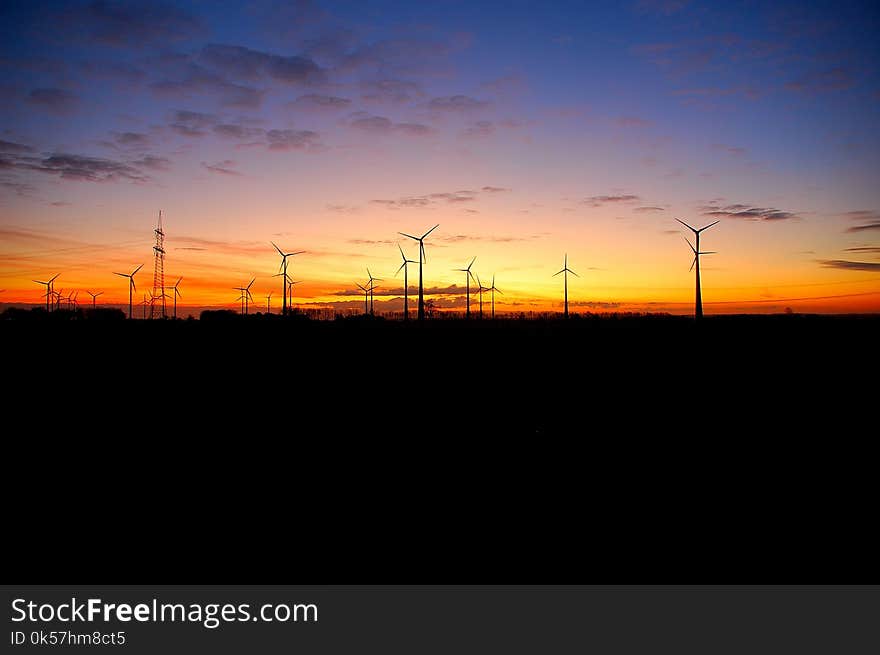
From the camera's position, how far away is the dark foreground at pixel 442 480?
13486 mm

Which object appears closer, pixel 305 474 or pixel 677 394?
pixel 305 474

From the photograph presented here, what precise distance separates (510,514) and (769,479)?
9472mm

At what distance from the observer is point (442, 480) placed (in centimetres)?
1894

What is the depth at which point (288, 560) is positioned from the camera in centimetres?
Answer: 1334

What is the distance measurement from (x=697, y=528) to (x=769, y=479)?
582 cm

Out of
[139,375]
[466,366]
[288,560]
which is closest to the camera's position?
[288,560]

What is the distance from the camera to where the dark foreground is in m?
13.5

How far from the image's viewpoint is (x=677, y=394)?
35688 millimetres
